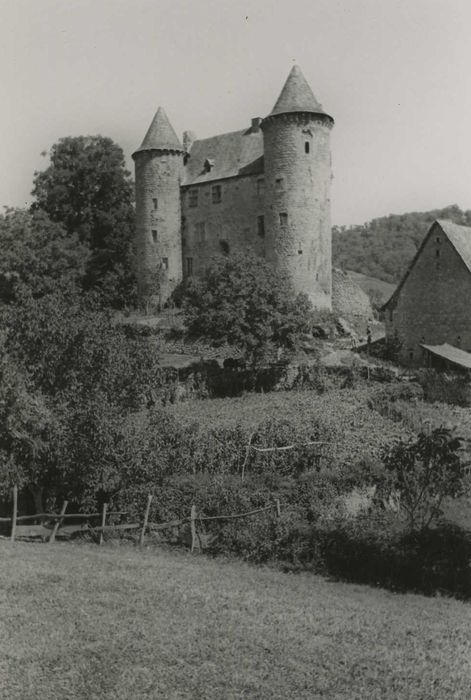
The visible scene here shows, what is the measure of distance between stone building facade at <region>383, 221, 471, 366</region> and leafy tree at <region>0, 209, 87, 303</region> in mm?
17202

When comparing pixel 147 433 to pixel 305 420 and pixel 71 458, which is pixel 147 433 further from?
pixel 305 420

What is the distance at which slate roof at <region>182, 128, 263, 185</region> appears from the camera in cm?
4516

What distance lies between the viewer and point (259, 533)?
17.8m

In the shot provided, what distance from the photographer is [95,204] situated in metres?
48.5

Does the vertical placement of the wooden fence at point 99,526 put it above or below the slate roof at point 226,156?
below

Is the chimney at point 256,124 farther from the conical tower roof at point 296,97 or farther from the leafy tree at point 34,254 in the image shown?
the leafy tree at point 34,254

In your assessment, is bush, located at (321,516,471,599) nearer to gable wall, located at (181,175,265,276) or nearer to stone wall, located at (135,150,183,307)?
gable wall, located at (181,175,265,276)

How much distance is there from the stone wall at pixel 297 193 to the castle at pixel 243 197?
2.2 inches

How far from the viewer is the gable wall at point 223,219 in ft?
145

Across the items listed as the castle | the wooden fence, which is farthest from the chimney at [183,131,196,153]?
the wooden fence

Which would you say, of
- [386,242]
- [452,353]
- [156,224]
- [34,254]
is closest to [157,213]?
[156,224]

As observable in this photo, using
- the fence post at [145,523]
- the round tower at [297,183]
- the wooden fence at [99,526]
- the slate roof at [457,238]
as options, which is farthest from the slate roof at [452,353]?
the fence post at [145,523]

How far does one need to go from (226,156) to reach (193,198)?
11.2ft

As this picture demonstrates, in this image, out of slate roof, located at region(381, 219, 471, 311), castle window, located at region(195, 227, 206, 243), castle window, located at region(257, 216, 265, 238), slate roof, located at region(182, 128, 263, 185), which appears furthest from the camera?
castle window, located at region(195, 227, 206, 243)
